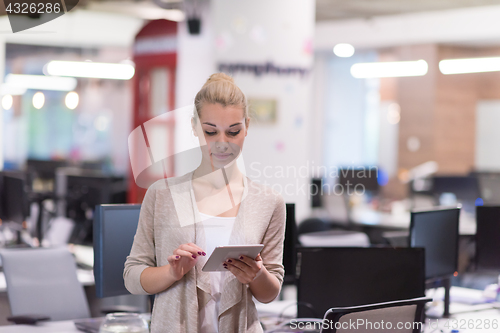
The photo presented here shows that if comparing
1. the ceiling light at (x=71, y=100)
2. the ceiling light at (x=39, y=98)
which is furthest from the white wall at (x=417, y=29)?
the ceiling light at (x=39, y=98)

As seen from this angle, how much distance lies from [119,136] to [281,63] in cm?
640

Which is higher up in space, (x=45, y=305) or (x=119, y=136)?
(x=119, y=136)

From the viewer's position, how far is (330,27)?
33.2 ft

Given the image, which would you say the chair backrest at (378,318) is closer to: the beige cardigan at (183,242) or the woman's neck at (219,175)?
the beige cardigan at (183,242)

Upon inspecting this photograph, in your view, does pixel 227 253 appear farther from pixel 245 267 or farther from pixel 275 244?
pixel 275 244

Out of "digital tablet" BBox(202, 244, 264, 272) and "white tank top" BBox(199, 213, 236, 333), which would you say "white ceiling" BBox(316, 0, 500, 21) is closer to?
"white tank top" BBox(199, 213, 236, 333)

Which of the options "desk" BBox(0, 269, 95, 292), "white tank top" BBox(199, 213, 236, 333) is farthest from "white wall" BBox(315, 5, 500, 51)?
"white tank top" BBox(199, 213, 236, 333)

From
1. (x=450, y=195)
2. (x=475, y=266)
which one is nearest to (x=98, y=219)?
(x=475, y=266)

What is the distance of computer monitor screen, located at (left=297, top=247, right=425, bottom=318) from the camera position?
2484 mm

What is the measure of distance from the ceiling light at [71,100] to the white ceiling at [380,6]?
4415 mm

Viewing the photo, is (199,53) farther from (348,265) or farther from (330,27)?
(330,27)

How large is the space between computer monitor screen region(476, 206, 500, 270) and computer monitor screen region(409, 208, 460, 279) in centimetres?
23

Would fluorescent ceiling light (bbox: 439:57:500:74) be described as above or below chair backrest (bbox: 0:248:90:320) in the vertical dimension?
above

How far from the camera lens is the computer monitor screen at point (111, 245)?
239cm
